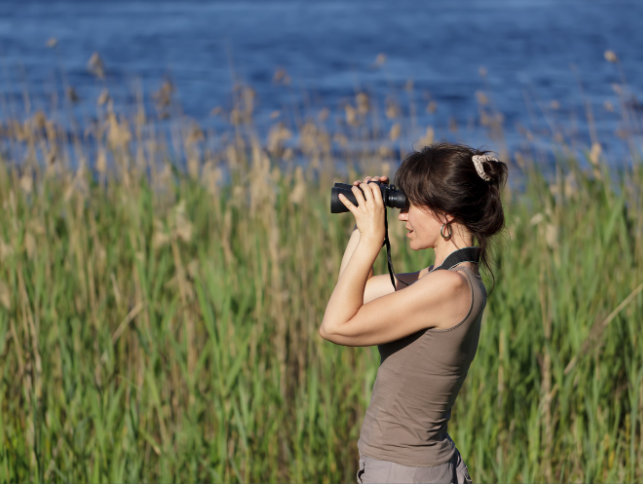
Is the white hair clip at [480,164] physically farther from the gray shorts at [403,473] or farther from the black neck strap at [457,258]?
the gray shorts at [403,473]

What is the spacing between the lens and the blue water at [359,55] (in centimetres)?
983

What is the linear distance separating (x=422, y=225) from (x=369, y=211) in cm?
16

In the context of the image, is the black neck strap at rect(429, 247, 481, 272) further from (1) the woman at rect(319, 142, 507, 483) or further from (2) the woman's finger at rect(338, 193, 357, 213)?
(2) the woman's finger at rect(338, 193, 357, 213)

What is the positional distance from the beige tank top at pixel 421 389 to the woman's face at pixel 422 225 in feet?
0.35

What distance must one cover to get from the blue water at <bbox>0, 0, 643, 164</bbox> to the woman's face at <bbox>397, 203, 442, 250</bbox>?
9.67 feet

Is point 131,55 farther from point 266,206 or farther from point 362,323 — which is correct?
point 362,323

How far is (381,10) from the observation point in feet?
77.7

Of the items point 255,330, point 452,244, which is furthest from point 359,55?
point 452,244

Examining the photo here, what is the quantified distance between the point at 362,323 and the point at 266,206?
2116 millimetres

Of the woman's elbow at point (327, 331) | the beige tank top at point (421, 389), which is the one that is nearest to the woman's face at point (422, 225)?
the beige tank top at point (421, 389)

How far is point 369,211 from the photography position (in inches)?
62.1

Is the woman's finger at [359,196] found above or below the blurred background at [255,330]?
above

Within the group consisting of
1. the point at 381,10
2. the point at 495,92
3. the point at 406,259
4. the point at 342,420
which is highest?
the point at 381,10

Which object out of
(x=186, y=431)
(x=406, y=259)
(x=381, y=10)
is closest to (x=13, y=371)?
(x=186, y=431)
